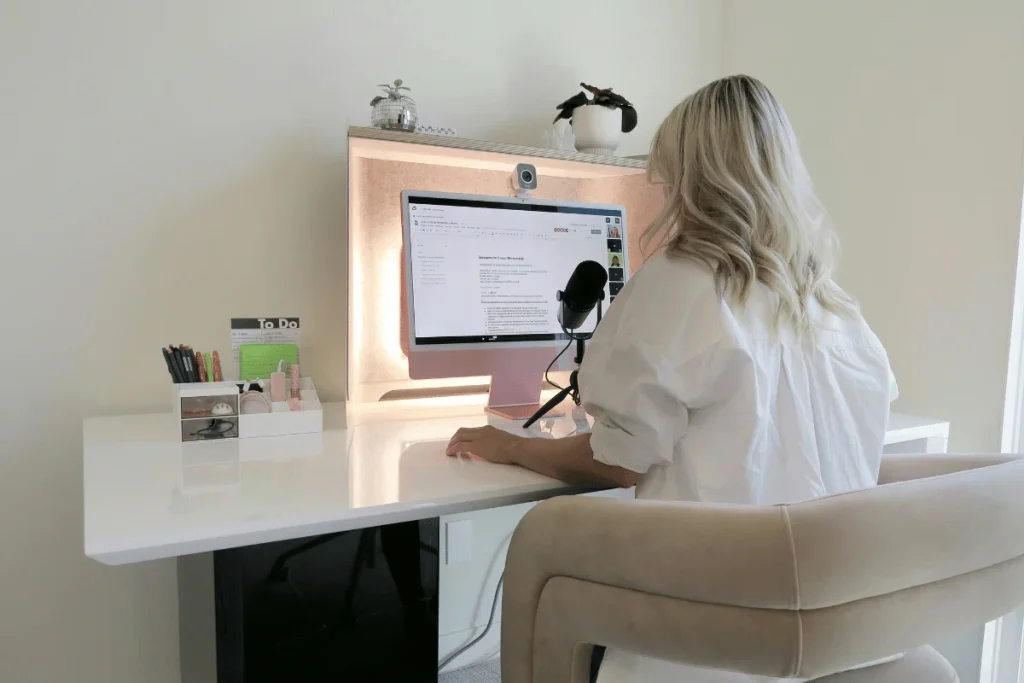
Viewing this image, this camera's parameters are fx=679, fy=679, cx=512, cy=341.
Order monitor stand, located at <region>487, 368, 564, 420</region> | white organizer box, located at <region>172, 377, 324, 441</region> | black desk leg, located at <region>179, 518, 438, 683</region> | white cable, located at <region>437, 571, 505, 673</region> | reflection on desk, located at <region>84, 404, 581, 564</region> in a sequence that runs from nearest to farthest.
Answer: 1. reflection on desk, located at <region>84, 404, 581, 564</region>
2. black desk leg, located at <region>179, 518, 438, 683</region>
3. white organizer box, located at <region>172, 377, 324, 441</region>
4. monitor stand, located at <region>487, 368, 564, 420</region>
5. white cable, located at <region>437, 571, 505, 673</region>

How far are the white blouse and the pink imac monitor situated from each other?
1.91 ft

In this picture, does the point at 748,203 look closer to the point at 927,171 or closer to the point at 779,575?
the point at 779,575

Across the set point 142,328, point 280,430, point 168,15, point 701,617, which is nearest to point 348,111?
point 168,15

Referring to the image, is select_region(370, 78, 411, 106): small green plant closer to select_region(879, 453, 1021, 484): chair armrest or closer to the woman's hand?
the woman's hand

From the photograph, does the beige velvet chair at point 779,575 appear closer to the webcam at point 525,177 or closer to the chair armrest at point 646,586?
the chair armrest at point 646,586

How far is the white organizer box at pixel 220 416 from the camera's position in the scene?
1.17m

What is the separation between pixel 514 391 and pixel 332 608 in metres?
0.74

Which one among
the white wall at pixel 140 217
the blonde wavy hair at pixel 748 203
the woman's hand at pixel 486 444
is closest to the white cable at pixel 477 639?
the white wall at pixel 140 217

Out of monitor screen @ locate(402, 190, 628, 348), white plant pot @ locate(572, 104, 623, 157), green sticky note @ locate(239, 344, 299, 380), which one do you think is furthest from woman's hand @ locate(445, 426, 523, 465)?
white plant pot @ locate(572, 104, 623, 157)

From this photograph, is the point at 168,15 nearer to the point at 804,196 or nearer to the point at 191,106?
the point at 191,106

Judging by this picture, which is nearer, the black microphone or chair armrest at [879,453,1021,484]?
chair armrest at [879,453,1021,484]

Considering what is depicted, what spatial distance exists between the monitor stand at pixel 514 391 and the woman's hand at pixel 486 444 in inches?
15.5

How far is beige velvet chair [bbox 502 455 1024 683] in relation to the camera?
63cm

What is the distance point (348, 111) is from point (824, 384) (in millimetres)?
1184
